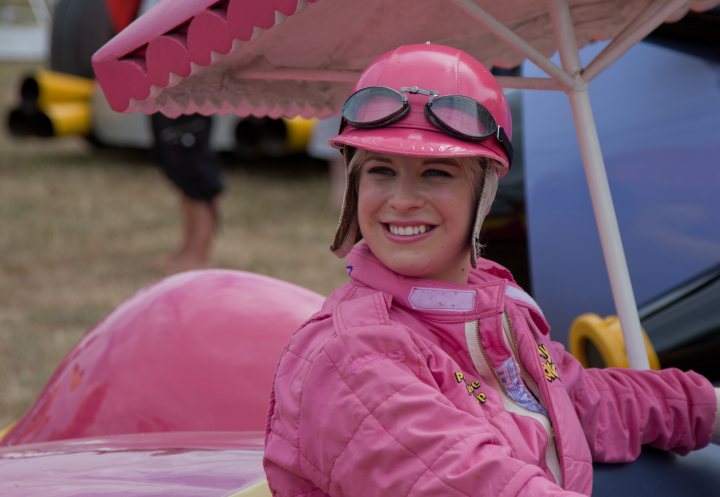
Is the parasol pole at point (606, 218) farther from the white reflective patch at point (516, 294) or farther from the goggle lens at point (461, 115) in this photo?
the goggle lens at point (461, 115)

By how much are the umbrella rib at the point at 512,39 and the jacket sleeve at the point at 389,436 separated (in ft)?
2.24

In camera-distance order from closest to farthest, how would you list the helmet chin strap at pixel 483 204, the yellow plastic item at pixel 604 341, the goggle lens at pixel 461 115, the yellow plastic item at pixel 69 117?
the goggle lens at pixel 461 115 → the helmet chin strap at pixel 483 204 → the yellow plastic item at pixel 604 341 → the yellow plastic item at pixel 69 117

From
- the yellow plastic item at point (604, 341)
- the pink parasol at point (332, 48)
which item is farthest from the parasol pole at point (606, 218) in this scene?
the yellow plastic item at point (604, 341)

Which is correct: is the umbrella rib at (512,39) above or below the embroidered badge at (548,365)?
above

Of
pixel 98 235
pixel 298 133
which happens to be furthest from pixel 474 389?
pixel 298 133

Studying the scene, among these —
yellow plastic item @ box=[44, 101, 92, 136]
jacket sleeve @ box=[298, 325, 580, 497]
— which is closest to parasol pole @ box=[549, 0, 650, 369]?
jacket sleeve @ box=[298, 325, 580, 497]

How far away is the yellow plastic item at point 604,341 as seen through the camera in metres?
2.71

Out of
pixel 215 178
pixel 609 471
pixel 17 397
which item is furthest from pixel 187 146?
pixel 609 471

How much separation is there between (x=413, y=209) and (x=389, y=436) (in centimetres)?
40

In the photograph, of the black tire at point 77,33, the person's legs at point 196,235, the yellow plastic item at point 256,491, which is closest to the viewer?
the yellow plastic item at point 256,491

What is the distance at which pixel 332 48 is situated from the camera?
233 cm

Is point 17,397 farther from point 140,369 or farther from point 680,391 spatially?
point 680,391

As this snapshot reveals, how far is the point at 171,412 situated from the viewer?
110 inches

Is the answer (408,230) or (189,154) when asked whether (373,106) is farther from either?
(189,154)
